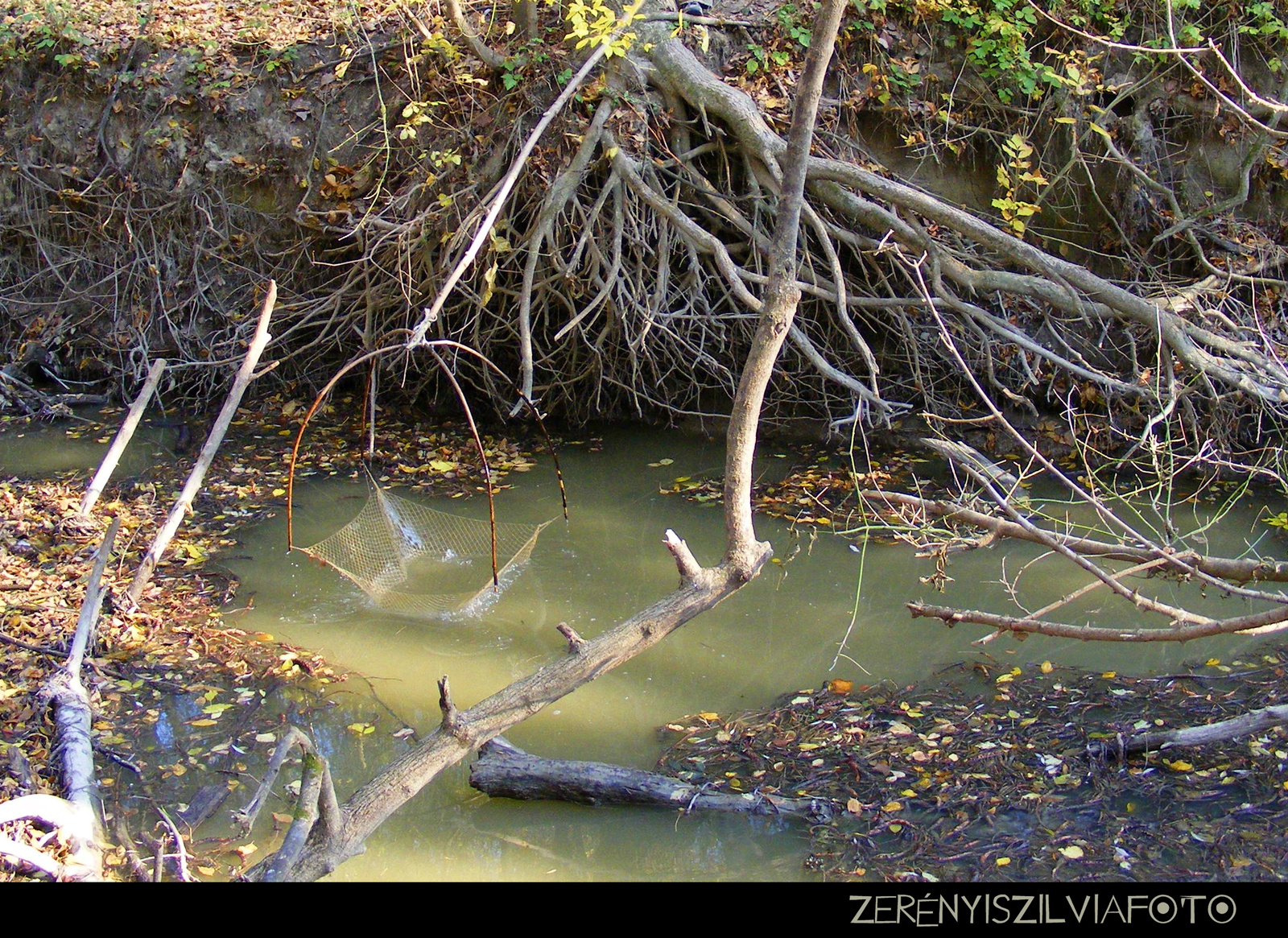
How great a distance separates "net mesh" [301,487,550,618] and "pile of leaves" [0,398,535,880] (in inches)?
19.8

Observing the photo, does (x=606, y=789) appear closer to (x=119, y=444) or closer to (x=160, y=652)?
(x=119, y=444)

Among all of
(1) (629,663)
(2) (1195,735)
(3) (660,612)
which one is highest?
(3) (660,612)

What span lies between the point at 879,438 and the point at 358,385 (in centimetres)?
364

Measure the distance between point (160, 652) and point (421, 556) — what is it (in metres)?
1.21

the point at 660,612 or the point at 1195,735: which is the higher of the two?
the point at 660,612

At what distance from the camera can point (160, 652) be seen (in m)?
4.15

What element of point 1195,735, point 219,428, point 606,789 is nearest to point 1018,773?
point 1195,735

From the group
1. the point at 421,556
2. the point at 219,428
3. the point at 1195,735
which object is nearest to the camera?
the point at 219,428

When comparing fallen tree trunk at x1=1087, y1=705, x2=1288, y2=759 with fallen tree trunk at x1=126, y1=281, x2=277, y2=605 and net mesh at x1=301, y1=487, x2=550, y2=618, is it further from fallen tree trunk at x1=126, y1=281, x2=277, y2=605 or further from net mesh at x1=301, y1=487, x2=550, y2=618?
fallen tree trunk at x1=126, y1=281, x2=277, y2=605

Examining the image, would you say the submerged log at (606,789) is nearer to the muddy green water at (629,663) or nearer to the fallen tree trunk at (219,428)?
the muddy green water at (629,663)

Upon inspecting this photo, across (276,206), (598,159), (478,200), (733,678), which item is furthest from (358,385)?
(733,678)
